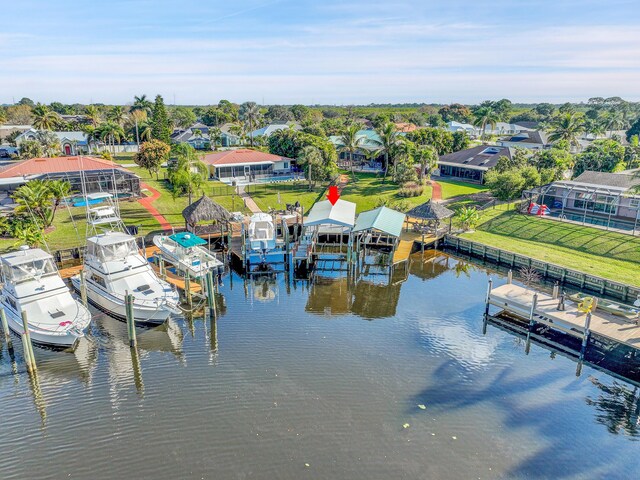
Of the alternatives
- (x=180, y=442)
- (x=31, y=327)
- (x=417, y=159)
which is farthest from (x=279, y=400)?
(x=417, y=159)

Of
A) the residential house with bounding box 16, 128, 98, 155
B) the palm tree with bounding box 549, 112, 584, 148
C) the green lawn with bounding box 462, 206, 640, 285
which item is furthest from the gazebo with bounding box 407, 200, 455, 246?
the residential house with bounding box 16, 128, 98, 155

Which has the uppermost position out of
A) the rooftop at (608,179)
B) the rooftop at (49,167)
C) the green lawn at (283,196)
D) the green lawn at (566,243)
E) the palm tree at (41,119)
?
the palm tree at (41,119)

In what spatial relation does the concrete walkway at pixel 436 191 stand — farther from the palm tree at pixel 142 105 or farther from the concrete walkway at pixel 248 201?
the palm tree at pixel 142 105

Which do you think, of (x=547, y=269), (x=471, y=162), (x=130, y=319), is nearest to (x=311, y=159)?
(x=471, y=162)

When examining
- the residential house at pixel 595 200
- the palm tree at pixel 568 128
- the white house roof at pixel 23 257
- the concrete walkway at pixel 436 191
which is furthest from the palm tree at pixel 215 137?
the white house roof at pixel 23 257

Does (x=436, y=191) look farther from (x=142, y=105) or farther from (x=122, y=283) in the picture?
(x=142, y=105)

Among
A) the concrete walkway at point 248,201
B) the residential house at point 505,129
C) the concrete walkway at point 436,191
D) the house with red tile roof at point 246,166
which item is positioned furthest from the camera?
the residential house at point 505,129
